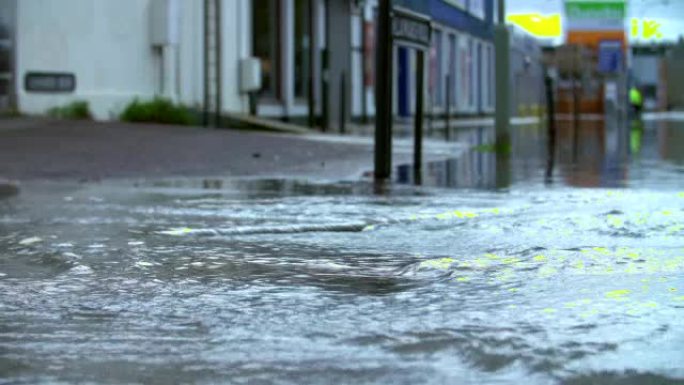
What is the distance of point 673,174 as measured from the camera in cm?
1317

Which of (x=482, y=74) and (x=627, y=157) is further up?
(x=482, y=74)

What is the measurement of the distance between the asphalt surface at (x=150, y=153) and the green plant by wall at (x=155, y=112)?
3.53 ft

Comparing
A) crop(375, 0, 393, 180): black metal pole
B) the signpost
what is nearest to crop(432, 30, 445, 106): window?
the signpost

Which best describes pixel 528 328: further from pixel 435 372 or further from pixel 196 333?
pixel 196 333

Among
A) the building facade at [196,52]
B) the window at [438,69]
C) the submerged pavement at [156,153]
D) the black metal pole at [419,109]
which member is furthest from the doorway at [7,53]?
the window at [438,69]

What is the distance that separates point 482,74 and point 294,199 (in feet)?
130

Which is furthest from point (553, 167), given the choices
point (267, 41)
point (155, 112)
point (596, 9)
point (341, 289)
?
point (596, 9)

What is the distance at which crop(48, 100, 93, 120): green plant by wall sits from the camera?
1794 cm

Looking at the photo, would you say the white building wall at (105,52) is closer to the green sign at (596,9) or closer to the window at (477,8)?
the window at (477,8)

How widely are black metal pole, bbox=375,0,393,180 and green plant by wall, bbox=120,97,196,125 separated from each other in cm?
815

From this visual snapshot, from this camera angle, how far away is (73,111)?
18.1 m

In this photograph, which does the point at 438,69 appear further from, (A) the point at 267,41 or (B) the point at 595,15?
(B) the point at 595,15

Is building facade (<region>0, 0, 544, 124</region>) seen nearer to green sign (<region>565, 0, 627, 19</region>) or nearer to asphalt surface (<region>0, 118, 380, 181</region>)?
asphalt surface (<region>0, 118, 380, 181</region>)

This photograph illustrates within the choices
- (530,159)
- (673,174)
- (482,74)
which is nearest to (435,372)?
(673,174)
